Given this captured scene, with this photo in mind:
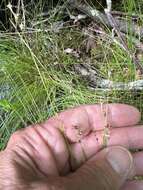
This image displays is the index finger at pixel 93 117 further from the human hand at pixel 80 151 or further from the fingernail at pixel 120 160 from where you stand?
the fingernail at pixel 120 160

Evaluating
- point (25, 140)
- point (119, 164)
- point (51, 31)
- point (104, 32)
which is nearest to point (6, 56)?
point (51, 31)

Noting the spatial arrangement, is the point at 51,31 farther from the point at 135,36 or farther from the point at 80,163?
the point at 80,163

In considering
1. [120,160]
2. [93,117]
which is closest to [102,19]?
[93,117]

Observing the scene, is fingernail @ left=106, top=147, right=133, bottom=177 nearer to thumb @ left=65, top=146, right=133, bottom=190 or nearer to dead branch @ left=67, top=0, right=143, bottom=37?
thumb @ left=65, top=146, right=133, bottom=190

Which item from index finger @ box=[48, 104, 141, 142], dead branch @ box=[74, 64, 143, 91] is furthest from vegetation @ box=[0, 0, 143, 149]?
index finger @ box=[48, 104, 141, 142]

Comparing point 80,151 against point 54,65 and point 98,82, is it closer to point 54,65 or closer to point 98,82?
point 98,82

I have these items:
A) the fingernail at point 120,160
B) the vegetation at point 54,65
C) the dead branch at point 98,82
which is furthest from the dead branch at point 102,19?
the fingernail at point 120,160

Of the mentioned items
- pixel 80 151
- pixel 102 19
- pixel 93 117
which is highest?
pixel 102 19
